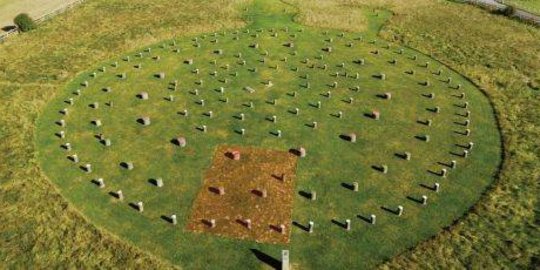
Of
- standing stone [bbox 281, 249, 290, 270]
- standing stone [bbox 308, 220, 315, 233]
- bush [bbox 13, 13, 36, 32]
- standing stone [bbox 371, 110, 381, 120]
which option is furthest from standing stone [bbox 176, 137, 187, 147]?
bush [bbox 13, 13, 36, 32]

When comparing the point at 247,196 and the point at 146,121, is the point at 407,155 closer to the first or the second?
the point at 247,196

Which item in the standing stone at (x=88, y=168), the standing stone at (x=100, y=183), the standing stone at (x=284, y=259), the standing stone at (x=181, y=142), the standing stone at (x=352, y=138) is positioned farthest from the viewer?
the standing stone at (x=352, y=138)

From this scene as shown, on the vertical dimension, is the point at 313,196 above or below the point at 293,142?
above

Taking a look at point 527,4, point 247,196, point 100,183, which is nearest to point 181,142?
point 100,183

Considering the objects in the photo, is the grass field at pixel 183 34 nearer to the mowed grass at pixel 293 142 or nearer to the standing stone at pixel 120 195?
the mowed grass at pixel 293 142

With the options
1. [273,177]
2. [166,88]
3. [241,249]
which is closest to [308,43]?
[166,88]

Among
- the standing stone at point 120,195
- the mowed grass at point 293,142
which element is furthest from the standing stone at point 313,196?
the standing stone at point 120,195
